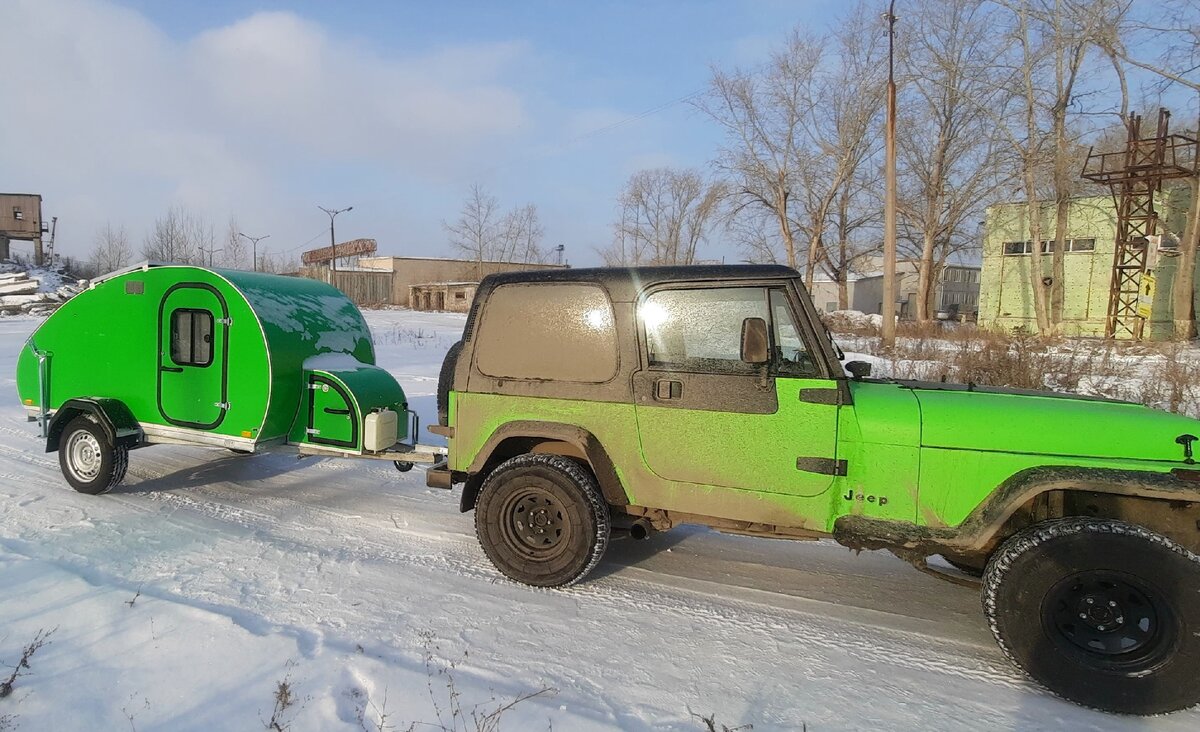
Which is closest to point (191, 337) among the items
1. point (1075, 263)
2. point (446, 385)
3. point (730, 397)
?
point (446, 385)

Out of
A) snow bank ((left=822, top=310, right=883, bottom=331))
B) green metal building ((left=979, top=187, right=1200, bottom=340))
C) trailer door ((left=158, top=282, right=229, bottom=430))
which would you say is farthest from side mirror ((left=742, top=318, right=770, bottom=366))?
green metal building ((left=979, top=187, right=1200, bottom=340))

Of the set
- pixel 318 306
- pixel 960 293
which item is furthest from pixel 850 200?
pixel 318 306

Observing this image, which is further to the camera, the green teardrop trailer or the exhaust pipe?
the green teardrop trailer

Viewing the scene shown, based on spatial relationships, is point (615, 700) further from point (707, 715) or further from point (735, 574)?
point (735, 574)

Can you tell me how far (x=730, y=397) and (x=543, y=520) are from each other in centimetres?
152

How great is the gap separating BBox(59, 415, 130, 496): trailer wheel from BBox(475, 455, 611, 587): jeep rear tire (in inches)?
154

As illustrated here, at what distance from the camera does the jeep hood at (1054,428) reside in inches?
129

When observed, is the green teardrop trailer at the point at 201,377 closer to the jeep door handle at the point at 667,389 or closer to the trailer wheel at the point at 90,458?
the trailer wheel at the point at 90,458

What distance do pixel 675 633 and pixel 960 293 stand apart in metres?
75.8

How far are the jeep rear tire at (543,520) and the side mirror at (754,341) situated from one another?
139cm

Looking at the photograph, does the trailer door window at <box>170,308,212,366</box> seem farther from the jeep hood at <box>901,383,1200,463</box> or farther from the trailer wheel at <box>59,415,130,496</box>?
the jeep hood at <box>901,383,1200,463</box>

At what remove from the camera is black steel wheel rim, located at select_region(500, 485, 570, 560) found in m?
4.31

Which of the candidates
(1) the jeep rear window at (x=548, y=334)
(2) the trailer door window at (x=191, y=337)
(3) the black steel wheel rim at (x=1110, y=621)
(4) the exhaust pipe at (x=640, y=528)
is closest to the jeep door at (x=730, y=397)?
(1) the jeep rear window at (x=548, y=334)

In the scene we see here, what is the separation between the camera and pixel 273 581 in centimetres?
428
